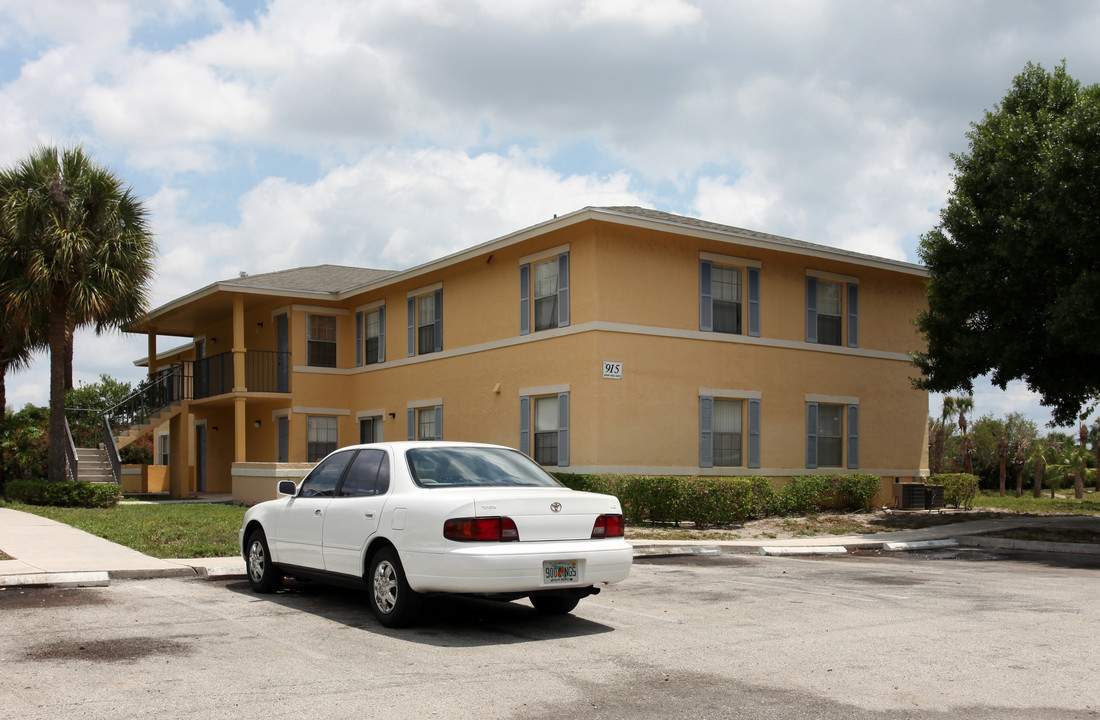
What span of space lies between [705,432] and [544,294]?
4421 mm

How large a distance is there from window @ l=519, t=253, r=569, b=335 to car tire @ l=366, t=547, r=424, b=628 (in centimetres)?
1221

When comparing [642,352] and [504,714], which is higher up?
[642,352]

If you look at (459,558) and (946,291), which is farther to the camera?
(946,291)

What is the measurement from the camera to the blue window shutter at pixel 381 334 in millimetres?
26656

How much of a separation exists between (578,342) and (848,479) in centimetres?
664

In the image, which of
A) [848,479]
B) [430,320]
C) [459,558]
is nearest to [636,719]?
[459,558]

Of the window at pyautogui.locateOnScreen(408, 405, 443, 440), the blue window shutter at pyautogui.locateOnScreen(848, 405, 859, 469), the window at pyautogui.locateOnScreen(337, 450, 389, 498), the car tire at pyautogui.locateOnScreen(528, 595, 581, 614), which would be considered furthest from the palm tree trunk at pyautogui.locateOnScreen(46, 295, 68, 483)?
the blue window shutter at pyautogui.locateOnScreen(848, 405, 859, 469)

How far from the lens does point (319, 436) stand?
27688 millimetres

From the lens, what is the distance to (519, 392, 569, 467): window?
20094 millimetres

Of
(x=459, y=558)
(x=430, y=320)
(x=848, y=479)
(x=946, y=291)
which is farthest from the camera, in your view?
(x=430, y=320)

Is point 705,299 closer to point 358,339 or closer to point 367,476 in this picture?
point 358,339

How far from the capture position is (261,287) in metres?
26.1

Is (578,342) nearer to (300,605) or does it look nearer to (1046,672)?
(300,605)

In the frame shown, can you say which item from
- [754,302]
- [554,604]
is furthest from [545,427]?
[554,604]
